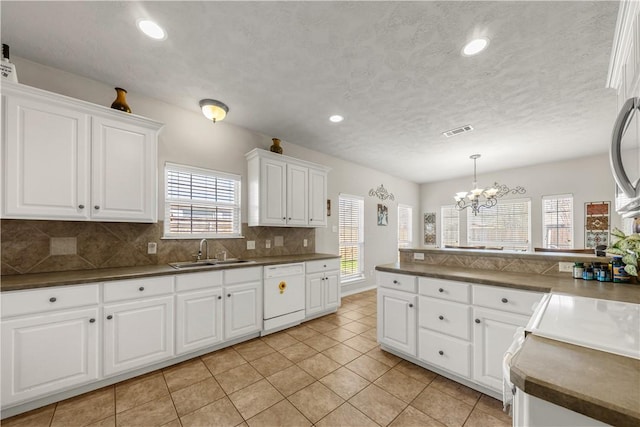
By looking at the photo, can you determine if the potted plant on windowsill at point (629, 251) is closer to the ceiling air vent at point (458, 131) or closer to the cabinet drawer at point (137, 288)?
the ceiling air vent at point (458, 131)

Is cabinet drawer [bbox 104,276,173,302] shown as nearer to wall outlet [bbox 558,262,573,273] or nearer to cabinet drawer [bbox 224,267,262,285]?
cabinet drawer [bbox 224,267,262,285]

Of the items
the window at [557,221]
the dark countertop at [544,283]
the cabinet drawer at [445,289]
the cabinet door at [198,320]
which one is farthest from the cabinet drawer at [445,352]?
the window at [557,221]

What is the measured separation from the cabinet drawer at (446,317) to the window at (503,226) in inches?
197

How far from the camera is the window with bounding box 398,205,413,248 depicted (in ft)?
22.0

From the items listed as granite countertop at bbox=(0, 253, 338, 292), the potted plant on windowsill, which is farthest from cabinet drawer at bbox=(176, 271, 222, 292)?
the potted plant on windowsill

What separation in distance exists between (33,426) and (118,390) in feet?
1.50

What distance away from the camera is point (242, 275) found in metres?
2.86

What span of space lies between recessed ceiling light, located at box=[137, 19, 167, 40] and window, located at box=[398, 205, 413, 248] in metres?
5.88

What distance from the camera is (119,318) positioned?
6.84ft

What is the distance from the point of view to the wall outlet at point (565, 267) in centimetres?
202

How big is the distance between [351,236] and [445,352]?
3.16 meters

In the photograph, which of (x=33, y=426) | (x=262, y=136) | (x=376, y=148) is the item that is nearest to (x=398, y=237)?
(x=376, y=148)

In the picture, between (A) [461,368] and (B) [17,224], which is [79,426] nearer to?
(B) [17,224]

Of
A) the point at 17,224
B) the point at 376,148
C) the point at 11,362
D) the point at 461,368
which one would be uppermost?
the point at 376,148
